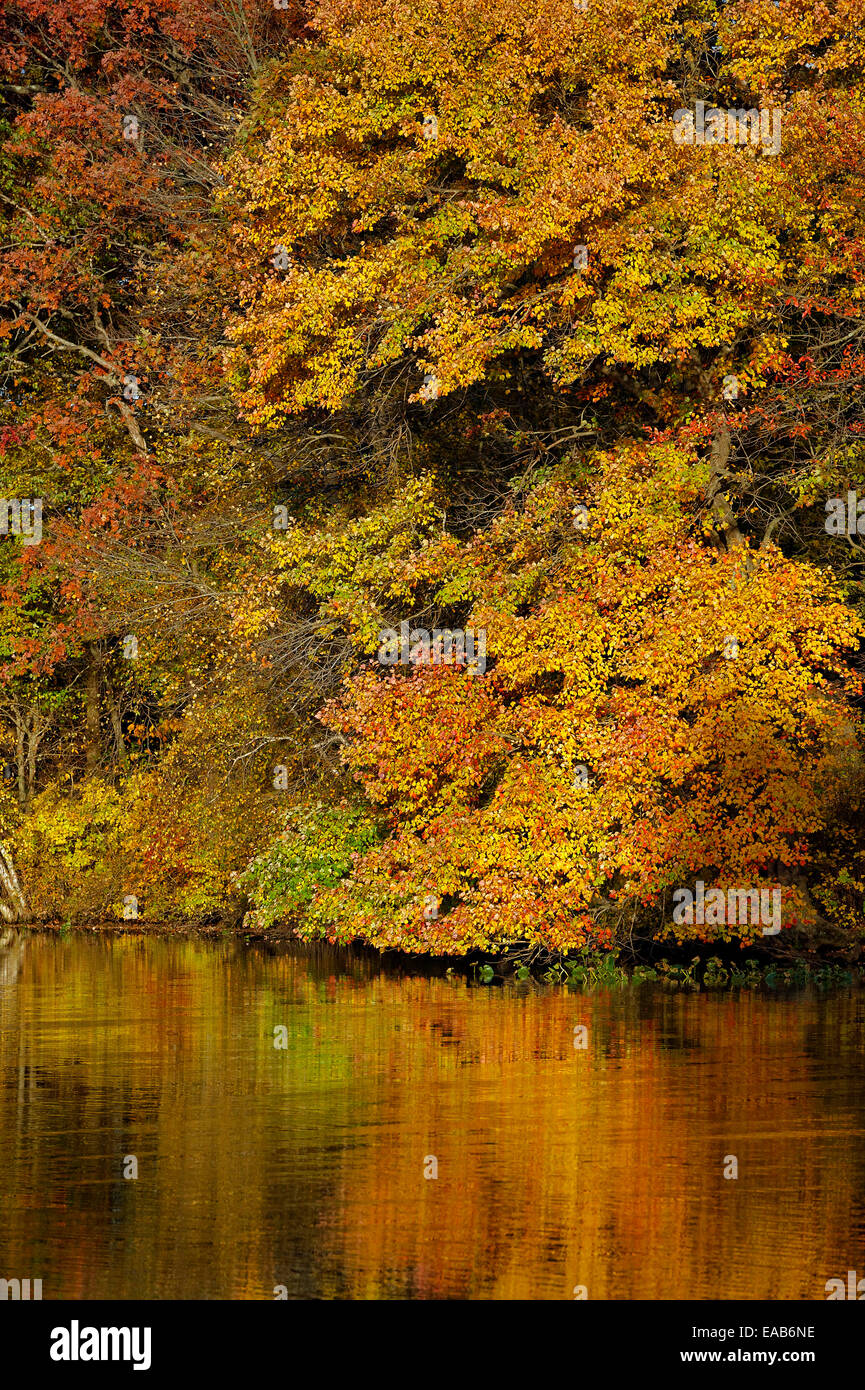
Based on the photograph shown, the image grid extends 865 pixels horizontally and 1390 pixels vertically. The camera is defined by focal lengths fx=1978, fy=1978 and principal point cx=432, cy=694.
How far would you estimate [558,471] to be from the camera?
84.6 ft

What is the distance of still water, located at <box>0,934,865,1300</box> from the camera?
10477mm

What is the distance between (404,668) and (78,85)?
16.3m

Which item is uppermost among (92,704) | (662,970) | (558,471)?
(558,471)

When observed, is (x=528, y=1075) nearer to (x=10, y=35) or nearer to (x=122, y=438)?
(x=122, y=438)

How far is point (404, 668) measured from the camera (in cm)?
2584

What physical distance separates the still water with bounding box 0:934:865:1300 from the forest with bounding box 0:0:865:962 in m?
2.28

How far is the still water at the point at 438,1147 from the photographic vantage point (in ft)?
34.4

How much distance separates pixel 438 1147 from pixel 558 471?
44.9 ft

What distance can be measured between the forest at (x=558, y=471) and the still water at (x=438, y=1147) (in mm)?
2279
